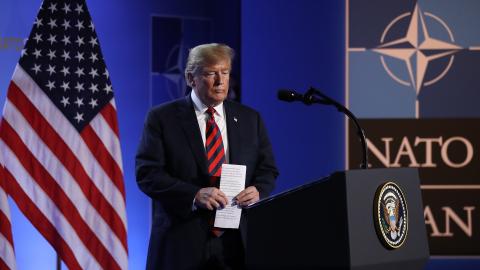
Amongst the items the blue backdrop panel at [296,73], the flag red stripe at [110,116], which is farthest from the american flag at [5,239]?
the blue backdrop panel at [296,73]

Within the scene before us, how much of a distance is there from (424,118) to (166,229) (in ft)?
7.08

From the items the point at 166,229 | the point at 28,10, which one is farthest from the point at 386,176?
the point at 28,10

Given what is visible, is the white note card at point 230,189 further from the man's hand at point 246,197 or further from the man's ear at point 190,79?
the man's ear at point 190,79

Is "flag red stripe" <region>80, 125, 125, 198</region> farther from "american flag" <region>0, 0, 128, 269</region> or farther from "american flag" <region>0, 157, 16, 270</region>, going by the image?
"american flag" <region>0, 157, 16, 270</region>

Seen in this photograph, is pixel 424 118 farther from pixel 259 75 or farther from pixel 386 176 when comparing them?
pixel 386 176

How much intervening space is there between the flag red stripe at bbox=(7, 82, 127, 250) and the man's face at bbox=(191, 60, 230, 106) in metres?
1.25

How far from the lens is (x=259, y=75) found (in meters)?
4.56

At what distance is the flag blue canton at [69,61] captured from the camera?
4027 millimetres

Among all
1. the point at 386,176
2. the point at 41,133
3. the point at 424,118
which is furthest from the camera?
the point at 424,118

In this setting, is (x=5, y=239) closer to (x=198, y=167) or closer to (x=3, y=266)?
(x=3, y=266)

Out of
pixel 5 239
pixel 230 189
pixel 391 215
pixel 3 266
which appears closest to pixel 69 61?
pixel 5 239

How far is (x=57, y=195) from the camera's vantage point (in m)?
4.00

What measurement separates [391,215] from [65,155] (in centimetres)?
220

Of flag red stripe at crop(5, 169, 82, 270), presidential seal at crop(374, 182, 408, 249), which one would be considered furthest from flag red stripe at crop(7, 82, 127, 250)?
presidential seal at crop(374, 182, 408, 249)
